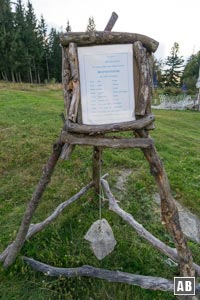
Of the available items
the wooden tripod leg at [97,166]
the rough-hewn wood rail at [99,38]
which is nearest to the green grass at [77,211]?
the wooden tripod leg at [97,166]

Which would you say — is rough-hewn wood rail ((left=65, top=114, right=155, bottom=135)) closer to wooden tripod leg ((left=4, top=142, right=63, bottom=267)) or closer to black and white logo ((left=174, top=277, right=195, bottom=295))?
wooden tripod leg ((left=4, top=142, right=63, bottom=267))

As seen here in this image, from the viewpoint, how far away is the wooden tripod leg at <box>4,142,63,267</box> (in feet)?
5.72

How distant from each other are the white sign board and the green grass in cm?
129

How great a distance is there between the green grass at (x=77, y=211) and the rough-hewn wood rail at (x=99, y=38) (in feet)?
5.61

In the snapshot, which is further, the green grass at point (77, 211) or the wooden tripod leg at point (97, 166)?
the wooden tripod leg at point (97, 166)

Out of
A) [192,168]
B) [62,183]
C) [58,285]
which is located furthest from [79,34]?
[192,168]

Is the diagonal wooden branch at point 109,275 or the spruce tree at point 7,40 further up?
the spruce tree at point 7,40

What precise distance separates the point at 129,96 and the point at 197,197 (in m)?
2.16

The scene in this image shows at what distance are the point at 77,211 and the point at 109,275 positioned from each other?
935 millimetres

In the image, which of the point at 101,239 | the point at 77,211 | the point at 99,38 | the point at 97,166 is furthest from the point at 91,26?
the point at 101,239

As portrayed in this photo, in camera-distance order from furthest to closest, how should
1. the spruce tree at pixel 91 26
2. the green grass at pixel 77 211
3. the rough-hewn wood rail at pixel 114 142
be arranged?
→ the spruce tree at pixel 91 26 → the green grass at pixel 77 211 → the rough-hewn wood rail at pixel 114 142

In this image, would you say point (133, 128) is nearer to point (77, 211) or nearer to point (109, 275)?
point (109, 275)

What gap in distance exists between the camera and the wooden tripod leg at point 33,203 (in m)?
1.74

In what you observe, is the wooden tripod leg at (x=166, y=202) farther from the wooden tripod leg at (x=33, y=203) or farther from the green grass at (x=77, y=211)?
the wooden tripod leg at (x=33, y=203)
